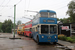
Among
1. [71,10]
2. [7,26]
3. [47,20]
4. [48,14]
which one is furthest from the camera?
[7,26]

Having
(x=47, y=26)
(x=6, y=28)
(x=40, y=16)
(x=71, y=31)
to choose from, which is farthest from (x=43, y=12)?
(x=6, y=28)

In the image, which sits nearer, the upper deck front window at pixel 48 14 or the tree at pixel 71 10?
the upper deck front window at pixel 48 14

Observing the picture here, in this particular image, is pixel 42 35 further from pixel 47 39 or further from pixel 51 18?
pixel 51 18

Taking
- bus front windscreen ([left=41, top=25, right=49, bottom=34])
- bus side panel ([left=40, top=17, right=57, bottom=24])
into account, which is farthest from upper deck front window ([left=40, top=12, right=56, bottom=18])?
bus front windscreen ([left=41, top=25, right=49, bottom=34])

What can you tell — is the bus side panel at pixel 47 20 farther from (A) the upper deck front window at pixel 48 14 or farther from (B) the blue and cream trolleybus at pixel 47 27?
(A) the upper deck front window at pixel 48 14

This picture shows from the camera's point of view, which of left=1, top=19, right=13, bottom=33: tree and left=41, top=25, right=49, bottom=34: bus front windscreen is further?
left=1, top=19, right=13, bottom=33: tree

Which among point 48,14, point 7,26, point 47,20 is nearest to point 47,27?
point 47,20

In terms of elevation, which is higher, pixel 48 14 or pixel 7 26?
pixel 48 14

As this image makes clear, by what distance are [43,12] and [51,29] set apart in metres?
2.31

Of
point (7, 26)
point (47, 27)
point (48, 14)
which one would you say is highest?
point (48, 14)

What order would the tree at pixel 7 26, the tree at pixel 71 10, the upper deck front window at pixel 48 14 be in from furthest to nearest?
1. the tree at pixel 7 26
2. the tree at pixel 71 10
3. the upper deck front window at pixel 48 14

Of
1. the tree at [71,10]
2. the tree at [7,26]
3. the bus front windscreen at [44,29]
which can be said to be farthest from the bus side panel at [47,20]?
the tree at [7,26]

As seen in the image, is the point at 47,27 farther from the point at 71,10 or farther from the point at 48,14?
the point at 71,10

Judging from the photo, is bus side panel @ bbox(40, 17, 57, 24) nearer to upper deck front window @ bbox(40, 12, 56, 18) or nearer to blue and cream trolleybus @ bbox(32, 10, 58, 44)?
blue and cream trolleybus @ bbox(32, 10, 58, 44)
